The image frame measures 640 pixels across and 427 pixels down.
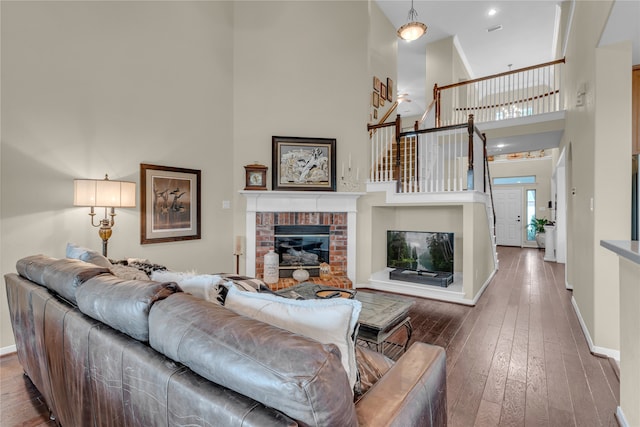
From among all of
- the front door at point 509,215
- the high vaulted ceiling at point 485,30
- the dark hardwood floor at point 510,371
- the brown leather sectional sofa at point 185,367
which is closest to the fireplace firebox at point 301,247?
the dark hardwood floor at point 510,371

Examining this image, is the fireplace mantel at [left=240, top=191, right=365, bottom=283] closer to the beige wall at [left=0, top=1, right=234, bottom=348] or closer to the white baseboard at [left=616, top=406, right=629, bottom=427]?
the beige wall at [left=0, top=1, right=234, bottom=348]

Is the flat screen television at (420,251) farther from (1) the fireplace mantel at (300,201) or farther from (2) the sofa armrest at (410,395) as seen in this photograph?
(2) the sofa armrest at (410,395)

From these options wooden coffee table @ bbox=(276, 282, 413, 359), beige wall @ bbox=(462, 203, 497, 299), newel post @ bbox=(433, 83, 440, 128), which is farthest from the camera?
newel post @ bbox=(433, 83, 440, 128)

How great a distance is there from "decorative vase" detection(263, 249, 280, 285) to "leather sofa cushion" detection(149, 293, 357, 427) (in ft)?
11.2

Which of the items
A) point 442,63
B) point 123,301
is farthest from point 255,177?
point 442,63

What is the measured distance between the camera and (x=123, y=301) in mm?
1146

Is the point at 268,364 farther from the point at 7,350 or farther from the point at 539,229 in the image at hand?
the point at 539,229

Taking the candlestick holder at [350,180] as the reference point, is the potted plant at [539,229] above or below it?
below

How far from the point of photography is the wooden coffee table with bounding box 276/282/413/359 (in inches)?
80.7

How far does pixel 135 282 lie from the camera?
1248 mm

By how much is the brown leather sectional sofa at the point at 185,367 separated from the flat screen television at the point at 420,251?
3.28m

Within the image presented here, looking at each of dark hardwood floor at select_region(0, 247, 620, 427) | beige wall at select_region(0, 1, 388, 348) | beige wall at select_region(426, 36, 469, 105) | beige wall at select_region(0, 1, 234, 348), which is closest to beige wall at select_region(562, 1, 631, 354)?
dark hardwood floor at select_region(0, 247, 620, 427)

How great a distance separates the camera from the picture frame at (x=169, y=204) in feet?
11.3

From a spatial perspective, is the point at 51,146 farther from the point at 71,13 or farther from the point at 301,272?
the point at 301,272
